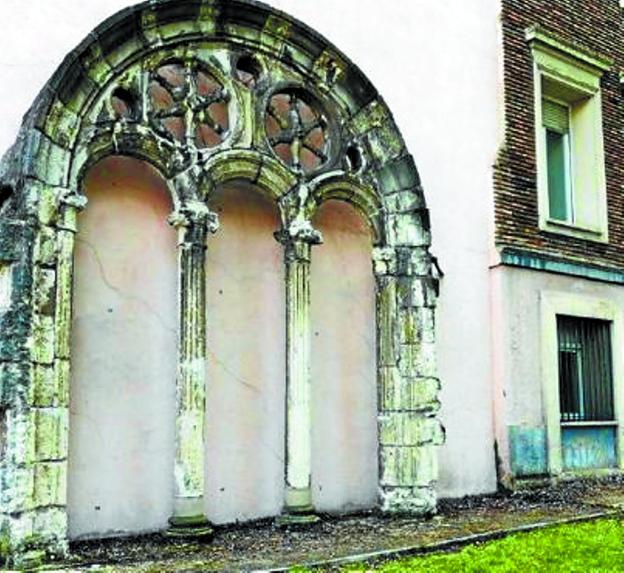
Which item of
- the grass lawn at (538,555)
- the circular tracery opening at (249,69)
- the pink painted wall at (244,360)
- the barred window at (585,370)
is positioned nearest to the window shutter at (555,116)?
the barred window at (585,370)

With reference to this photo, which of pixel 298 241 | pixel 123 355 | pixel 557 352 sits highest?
pixel 298 241

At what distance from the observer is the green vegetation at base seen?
557 cm

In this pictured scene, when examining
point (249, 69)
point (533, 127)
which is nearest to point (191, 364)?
point (249, 69)

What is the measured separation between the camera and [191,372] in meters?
6.48

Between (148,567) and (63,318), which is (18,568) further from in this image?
(63,318)

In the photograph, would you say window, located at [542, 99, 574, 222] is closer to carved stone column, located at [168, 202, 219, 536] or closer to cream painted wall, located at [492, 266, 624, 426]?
cream painted wall, located at [492, 266, 624, 426]

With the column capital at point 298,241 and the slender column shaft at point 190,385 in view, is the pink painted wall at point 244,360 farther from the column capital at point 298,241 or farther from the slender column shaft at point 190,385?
the slender column shaft at point 190,385

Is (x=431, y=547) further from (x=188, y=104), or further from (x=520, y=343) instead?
(x=520, y=343)

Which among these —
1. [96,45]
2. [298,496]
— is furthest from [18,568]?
[96,45]

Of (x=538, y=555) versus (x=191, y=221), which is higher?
(x=191, y=221)

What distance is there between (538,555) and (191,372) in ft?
9.19

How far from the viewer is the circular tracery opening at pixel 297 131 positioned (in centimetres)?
752

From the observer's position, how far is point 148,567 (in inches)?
217

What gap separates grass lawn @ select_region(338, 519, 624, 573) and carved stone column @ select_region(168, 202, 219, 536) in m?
1.41
